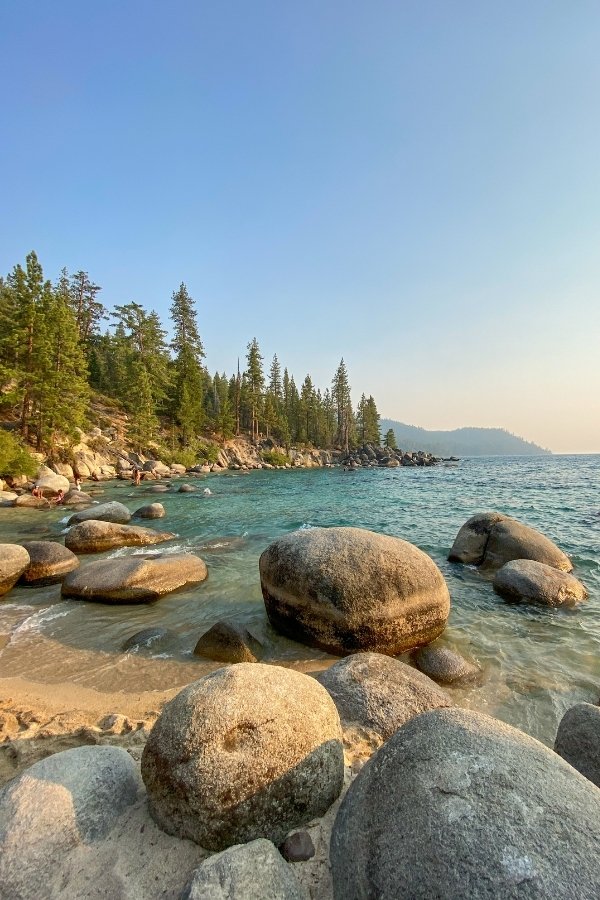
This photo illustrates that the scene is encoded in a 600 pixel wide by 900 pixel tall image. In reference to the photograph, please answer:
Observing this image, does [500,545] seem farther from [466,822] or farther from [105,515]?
[105,515]

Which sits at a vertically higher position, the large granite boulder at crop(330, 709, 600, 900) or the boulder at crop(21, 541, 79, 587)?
the large granite boulder at crop(330, 709, 600, 900)

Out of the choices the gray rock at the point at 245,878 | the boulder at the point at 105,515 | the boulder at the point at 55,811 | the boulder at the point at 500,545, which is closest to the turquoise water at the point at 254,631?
the boulder at the point at 500,545

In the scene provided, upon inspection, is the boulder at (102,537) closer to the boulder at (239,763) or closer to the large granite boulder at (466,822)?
the boulder at (239,763)

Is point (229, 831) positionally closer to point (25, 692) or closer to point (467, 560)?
point (25, 692)

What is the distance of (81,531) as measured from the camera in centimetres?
1208

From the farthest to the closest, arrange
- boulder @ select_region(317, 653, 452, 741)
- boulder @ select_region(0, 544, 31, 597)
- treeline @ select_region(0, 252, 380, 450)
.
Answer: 1. treeline @ select_region(0, 252, 380, 450)
2. boulder @ select_region(0, 544, 31, 597)
3. boulder @ select_region(317, 653, 452, 741)

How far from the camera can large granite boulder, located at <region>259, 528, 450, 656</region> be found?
20.4ft

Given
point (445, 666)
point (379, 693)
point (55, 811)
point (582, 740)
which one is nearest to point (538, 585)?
point (445, 666)

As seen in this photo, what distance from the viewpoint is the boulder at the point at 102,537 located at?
467 inches

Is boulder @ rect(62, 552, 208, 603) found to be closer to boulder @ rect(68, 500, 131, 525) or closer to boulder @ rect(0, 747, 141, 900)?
boulder @ rect(0, 747, 141, 900)

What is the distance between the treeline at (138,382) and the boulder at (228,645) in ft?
97.5

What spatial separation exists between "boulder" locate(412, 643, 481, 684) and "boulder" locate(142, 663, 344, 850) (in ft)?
10.7

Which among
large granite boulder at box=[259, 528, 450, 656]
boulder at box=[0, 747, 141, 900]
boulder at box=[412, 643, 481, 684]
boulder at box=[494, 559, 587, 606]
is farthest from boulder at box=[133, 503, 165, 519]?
boulder at box=[0, 747, 141, 900]

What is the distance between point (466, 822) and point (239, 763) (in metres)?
1.45
